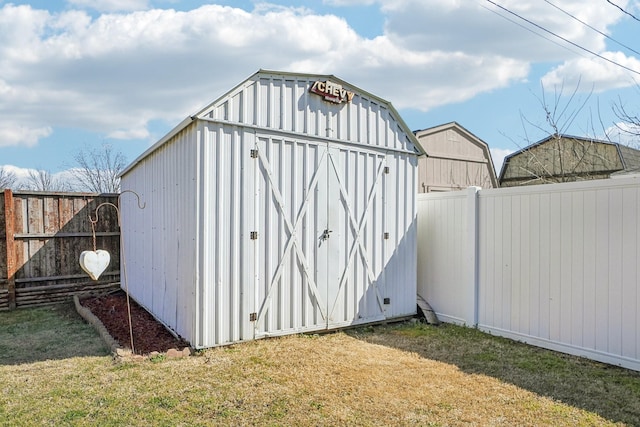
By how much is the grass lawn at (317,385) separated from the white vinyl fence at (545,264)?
1.08 feet

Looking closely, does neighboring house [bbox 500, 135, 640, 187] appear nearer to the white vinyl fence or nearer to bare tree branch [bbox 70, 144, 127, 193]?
the white vinyl fence

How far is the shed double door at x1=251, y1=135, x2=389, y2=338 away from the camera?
15.2 feet

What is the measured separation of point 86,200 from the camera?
761 centimetres

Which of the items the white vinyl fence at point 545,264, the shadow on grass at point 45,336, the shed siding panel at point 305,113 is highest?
the shed siding panel at point 305,113

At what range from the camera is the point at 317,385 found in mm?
3396

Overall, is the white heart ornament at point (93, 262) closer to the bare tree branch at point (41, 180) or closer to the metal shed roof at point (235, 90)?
the metal shed roof at point (235, 90)

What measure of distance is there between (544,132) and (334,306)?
6577 millimetres

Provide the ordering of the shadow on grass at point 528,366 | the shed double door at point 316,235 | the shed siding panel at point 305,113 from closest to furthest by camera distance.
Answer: the shadow on grass at point 528,366 < the shed siding panel at point 305,113 < the shed double door at point 316,235

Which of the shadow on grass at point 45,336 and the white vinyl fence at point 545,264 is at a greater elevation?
the white vinyl fence at point 545,264

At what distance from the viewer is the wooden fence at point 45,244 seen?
6.75 m

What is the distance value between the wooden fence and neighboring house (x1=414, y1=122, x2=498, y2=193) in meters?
7.14

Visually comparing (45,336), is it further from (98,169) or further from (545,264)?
(98,169)

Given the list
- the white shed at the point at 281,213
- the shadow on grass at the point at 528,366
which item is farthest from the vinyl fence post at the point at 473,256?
the white shed at the point at 281,213

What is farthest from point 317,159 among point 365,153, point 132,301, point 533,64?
point 533,64
